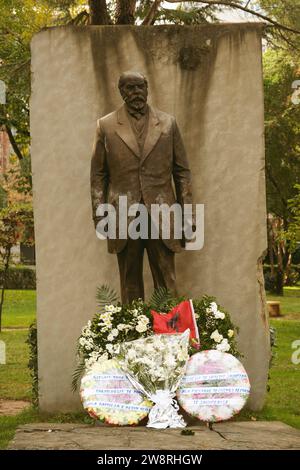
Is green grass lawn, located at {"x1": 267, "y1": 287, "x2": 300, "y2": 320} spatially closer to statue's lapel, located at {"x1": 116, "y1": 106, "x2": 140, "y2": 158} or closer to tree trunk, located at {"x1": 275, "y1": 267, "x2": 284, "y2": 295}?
tree trunk, located at {"x1": 275, "y1": 267, "x2": 284, "y2": 295}

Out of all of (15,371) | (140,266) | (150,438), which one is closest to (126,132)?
(140,266)

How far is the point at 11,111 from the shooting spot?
19.3m

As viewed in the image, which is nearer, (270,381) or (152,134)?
(152,134)

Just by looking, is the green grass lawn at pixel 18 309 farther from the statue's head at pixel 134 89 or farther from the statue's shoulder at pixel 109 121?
the statue's head at pixel 134 89

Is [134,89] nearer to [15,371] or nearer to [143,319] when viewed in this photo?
[143,319]

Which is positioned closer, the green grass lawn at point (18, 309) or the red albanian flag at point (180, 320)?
the red albanian flag at point (180, 320)

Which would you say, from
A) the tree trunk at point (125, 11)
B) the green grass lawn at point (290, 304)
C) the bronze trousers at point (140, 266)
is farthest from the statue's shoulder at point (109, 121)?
the green grass lawn at point (290, 304)

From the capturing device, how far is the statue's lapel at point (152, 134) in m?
6.39

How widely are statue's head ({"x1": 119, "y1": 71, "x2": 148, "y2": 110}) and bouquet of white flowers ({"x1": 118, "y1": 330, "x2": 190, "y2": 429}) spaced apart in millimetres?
1983

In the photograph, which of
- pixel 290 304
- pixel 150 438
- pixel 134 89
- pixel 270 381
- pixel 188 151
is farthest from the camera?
pixel 290 304

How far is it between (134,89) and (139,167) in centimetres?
61

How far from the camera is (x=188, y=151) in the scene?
24.6ft

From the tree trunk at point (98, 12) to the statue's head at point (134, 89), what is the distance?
3.37m

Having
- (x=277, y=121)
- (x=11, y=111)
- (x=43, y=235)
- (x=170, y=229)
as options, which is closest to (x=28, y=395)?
(x=43, y=235)
